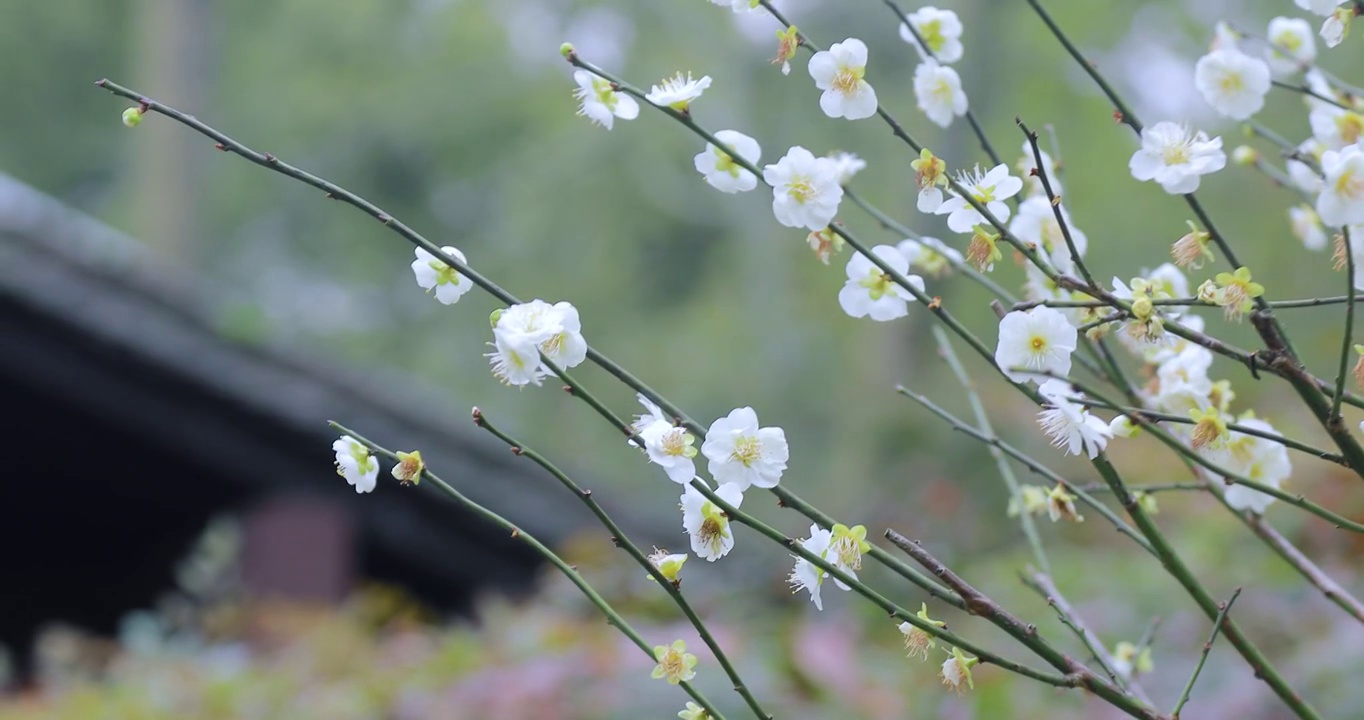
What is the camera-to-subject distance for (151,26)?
8.89m

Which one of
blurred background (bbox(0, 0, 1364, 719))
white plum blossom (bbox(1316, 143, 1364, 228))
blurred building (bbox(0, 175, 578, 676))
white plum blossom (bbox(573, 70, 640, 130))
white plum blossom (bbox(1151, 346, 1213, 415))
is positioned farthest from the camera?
blurred building (bbox(0, 175, 578, 676))

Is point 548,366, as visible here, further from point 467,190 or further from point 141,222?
point 467,190

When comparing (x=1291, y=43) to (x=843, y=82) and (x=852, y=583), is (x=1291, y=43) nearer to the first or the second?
(x=843, y=82)

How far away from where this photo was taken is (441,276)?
2.95 feet

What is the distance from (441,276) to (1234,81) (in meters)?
0.63

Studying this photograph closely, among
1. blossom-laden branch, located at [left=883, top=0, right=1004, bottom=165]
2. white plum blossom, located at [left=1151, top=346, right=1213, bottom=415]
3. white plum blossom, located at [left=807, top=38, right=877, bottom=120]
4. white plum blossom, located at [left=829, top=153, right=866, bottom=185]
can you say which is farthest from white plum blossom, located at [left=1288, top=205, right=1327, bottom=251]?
white plum blossom, located at [left=807, top=38, right=877, bottom=120]

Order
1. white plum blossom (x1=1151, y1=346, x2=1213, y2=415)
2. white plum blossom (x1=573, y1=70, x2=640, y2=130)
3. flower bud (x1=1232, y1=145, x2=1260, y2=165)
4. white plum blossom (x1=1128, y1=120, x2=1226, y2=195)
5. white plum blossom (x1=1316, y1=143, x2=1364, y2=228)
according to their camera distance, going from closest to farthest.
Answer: white plum blossom (x1=1316, y1=143, x2=1364, y2=228) < white plum blossom (x1=1128, y1=120, x2=1226, y2=195) < white plum blossom (x1=573, y1=70, x2=640, y2=130) < white plum blossom (x1=1151, y1=346, x2=1213, y2=415) < flower bud (x1=1232, y1=145, x2=1260, y2=165)

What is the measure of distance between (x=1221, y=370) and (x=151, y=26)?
7.29 meters

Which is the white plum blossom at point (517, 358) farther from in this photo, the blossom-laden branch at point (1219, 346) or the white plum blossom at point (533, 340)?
the blossom-laden branch at point (1219, 346)

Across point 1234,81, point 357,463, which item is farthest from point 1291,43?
point 357,463

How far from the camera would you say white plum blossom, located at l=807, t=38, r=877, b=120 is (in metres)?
0.91

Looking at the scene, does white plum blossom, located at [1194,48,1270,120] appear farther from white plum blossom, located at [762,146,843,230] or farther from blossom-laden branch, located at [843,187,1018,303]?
white plum blossom, located at [762,146,843,230]

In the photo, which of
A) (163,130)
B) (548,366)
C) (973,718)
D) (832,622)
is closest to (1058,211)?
(548,366)

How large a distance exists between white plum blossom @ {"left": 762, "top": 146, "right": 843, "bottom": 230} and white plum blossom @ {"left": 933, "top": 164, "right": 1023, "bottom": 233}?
8 centimetres
